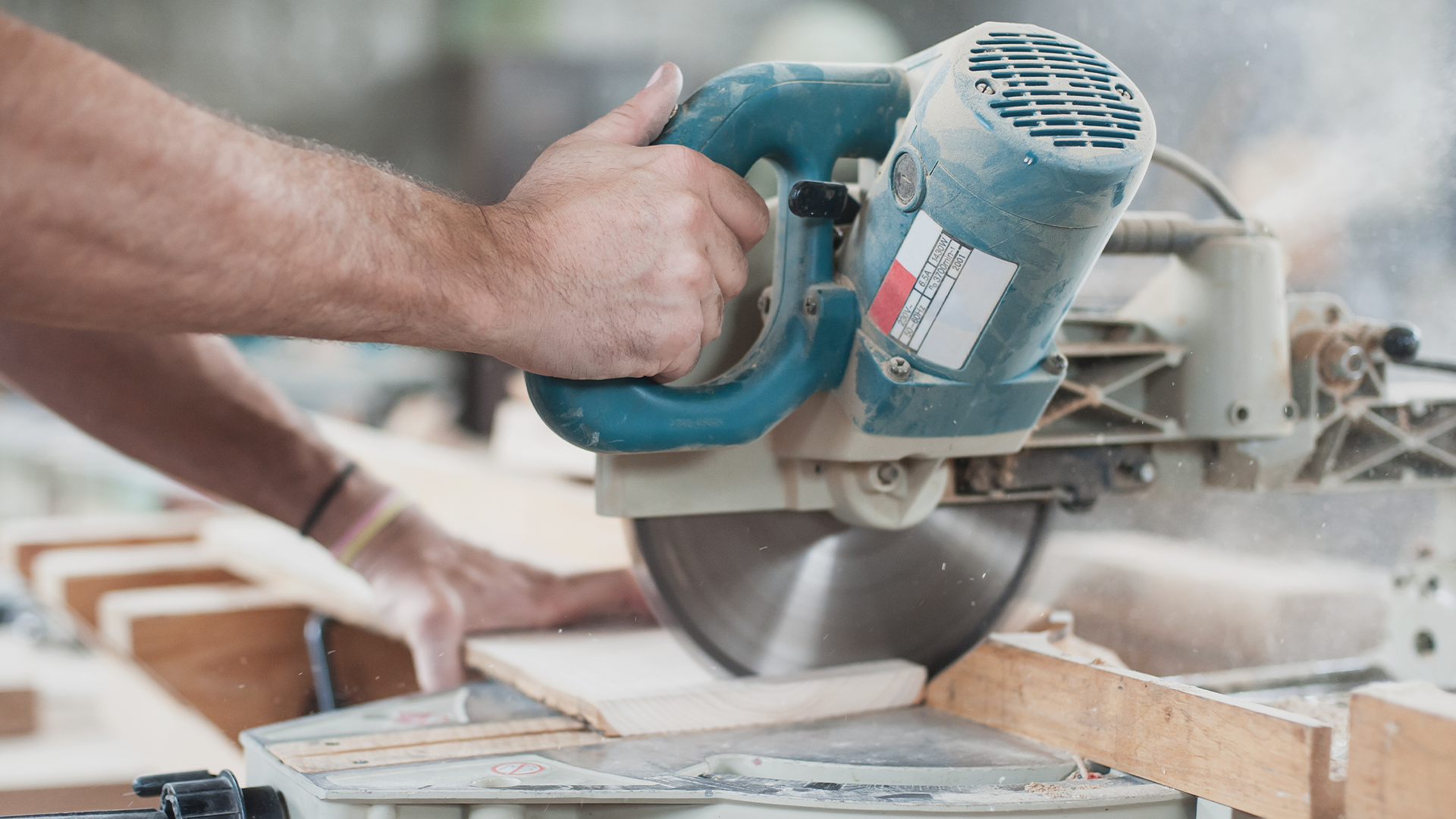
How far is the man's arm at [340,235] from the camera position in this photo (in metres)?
0.65

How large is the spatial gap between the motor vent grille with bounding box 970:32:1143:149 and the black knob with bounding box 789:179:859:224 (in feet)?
0.57

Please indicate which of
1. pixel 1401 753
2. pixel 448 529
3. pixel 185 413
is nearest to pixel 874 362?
pixel 1401 753

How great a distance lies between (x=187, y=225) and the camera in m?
0.70

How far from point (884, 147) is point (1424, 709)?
2.04ft

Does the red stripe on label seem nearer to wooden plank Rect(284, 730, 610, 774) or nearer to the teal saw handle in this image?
the teal saw handle

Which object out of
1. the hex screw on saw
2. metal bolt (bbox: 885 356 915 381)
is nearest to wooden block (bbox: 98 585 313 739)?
the hex screw on saw

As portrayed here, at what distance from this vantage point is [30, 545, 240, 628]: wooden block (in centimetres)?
198

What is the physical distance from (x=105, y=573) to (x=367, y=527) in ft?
2.49

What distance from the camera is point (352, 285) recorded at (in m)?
0.79

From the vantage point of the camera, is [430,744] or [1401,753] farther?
[430,744]

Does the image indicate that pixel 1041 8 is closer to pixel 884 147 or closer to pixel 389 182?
pixel 884 147

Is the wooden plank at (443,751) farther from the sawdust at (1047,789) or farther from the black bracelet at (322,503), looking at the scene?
the black bracelet at (322,503)

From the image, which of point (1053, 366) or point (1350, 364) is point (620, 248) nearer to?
point (1053, 366)

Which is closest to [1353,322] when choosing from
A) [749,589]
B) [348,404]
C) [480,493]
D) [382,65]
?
[749,589]
